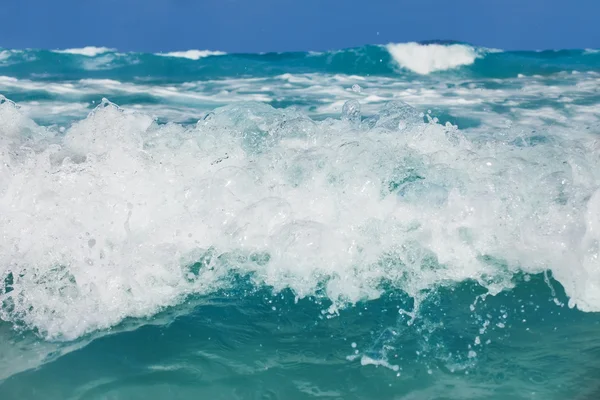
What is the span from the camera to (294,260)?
245cm

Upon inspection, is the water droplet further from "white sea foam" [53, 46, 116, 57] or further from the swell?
"white sea foam" [53, 46, 116, 57]

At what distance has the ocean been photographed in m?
1.93

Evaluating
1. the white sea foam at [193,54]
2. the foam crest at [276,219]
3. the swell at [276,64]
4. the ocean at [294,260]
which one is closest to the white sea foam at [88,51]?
the swell at [276,64]

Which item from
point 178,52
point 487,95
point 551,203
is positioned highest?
point 178,52

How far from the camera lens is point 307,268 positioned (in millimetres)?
2434

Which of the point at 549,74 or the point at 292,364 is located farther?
the point at 549,74

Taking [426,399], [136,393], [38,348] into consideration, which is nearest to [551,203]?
[426,399]

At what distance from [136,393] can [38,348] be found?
0.47 meters

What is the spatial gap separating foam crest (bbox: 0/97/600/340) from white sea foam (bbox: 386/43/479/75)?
4037 millimetres

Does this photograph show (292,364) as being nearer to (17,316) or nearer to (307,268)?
(307,268)

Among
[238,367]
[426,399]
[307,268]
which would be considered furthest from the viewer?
[307,268]

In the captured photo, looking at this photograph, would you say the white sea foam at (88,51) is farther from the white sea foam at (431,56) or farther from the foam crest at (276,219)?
the foam crest at (276,219)

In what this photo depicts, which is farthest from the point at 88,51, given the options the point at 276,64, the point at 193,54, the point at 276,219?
the point at 276,219

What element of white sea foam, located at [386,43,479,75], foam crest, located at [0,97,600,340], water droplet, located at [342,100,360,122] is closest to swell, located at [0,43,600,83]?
white sea foam, located at [386,43,479,75]
